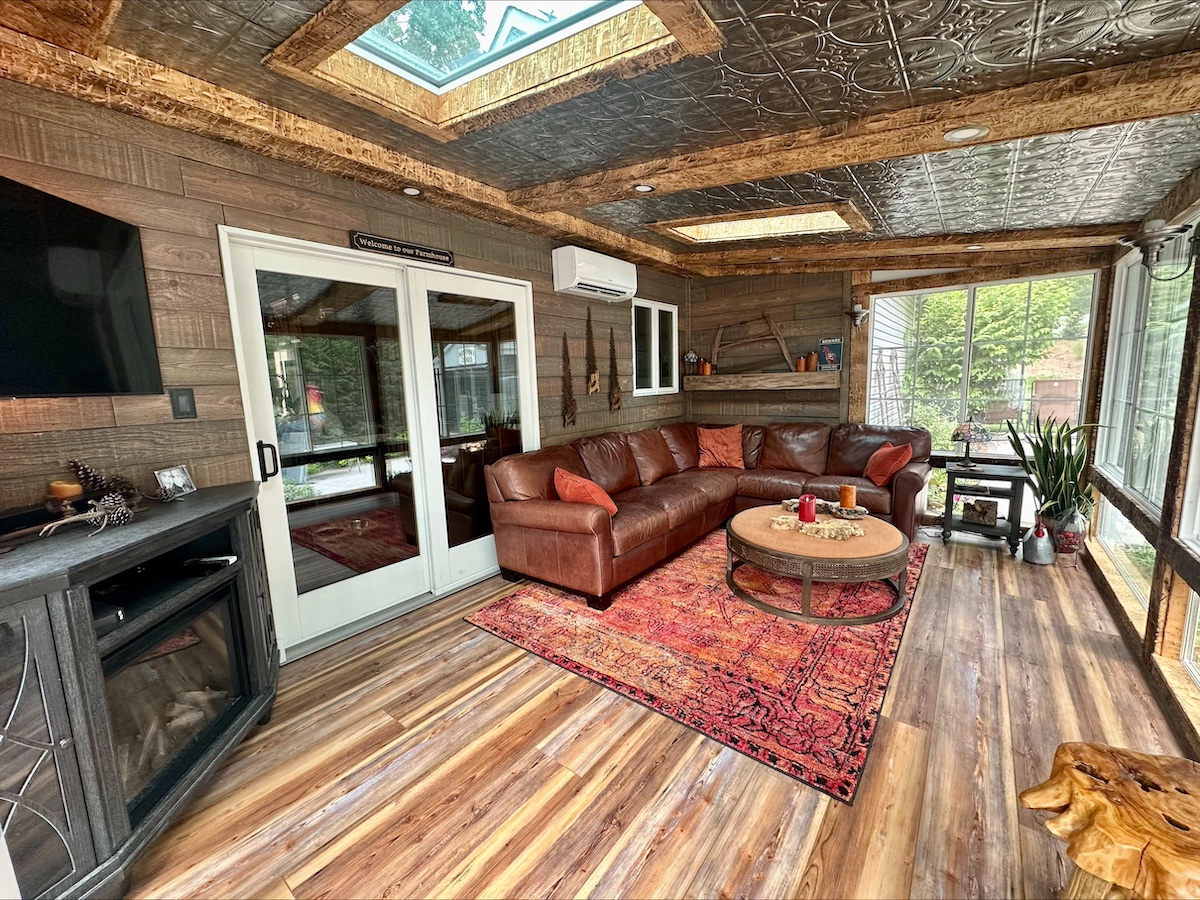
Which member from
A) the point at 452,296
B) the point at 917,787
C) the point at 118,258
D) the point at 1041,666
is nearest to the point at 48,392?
the point at 118,258

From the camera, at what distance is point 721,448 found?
4832mm

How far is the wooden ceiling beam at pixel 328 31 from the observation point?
1365 mm

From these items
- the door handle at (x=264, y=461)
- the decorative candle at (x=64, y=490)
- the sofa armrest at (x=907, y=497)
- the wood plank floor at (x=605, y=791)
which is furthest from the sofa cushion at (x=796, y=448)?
the decorative candle at (x=64, y=490)

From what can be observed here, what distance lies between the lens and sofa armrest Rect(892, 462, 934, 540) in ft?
11.9

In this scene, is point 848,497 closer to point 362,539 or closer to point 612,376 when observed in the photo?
point 612,376

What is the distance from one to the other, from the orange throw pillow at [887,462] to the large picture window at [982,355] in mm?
956

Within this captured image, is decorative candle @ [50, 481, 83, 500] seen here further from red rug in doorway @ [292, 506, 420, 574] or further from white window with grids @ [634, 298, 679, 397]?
white window with grids @ [634, 298, 679, 397]

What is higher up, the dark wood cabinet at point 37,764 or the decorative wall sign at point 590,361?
the decorative wall sign at point 590,361

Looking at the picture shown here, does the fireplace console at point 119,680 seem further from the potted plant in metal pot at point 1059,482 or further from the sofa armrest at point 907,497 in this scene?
the potted plant in metal pot at point 1059,482

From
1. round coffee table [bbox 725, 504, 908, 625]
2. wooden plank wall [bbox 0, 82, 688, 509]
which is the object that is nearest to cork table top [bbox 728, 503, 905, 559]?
round coffee table [bbox 725, 504, 908, 625]

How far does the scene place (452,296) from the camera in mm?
3131

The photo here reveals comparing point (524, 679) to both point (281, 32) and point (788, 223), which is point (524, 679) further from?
point (788, 223)

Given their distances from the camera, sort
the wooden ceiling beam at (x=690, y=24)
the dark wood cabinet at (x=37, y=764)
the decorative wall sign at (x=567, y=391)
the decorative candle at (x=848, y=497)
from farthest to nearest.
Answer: the decorative wall sign at (x=567, y=391), the decorative candle at (x=848, y=497), the wooden ceiling beam at (x=690, y=24), the dark wood cabinet at (x=37, y=764)

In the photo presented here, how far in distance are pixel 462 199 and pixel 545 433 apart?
175cm
